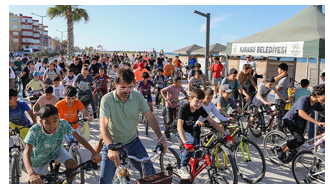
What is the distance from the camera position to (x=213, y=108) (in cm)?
480

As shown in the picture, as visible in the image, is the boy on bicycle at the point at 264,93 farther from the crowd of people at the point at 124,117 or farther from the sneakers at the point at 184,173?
the sneakers at the point at 184,173

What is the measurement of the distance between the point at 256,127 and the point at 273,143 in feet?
5.47

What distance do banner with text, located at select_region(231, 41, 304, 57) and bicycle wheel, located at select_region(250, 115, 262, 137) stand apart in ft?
12.6

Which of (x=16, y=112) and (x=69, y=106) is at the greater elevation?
(x=69, y=106)

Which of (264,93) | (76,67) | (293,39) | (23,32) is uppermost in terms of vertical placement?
(23,32)

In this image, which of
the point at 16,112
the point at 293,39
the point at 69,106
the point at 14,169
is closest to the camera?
the point at 14,169

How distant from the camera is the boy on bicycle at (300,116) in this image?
432cm

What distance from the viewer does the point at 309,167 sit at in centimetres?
405

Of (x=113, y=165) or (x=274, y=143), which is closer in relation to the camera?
(x=113, y=165)

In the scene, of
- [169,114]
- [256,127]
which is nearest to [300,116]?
[256,127]

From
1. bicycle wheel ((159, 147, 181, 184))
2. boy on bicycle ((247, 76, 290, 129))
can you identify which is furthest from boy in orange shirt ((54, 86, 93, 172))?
boy on bicycle ((247, 76, 290, 129))

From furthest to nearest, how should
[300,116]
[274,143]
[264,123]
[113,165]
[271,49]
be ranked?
[271,49] → [264,123] → [274,143] → [300,116] → [113,165]

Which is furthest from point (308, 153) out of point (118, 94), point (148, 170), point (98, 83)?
point (98, 83)

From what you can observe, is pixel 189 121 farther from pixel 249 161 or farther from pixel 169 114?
pixel 169 114
